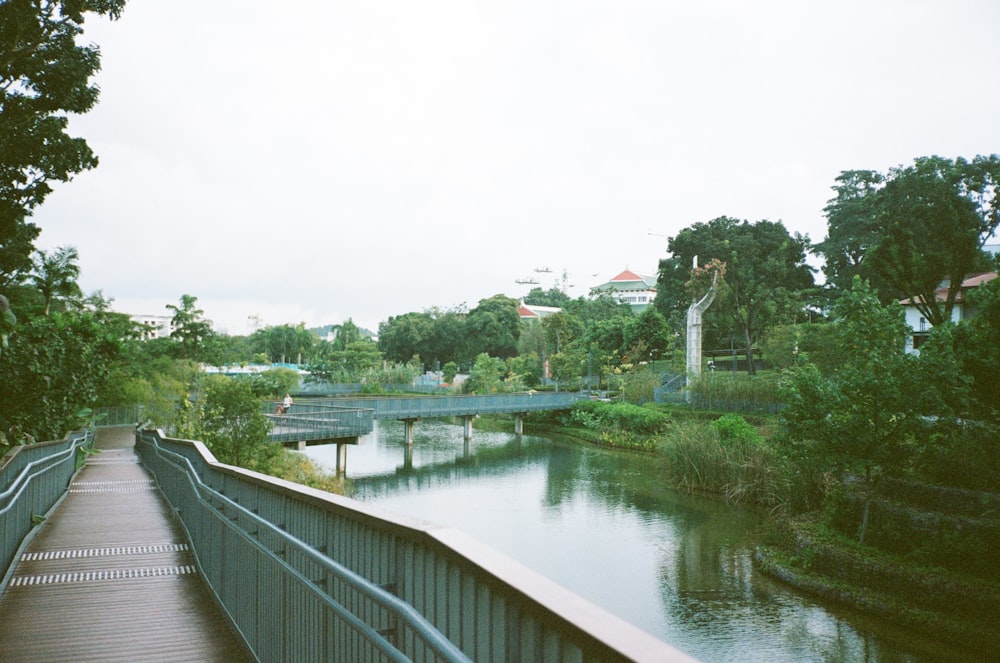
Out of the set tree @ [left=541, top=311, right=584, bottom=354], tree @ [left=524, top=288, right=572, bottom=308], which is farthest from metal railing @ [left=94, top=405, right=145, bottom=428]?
tree @ [left=524, top=288, right=572, bottom=308]

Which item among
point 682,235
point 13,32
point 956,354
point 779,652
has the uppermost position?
point 682,235

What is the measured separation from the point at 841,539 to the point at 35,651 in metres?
14.4

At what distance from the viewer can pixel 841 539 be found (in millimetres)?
15477

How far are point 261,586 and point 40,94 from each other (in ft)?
44.2

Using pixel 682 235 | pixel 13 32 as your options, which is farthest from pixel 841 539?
pixel 682 235

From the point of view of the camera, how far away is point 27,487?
8859 mm

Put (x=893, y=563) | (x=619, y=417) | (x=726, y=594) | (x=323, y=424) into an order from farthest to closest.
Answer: (x=619, y=417) → (x=323, y=424) → (x=726, y=594) → (x=893, y=563)

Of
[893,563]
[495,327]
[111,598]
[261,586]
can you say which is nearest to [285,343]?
[495,327]

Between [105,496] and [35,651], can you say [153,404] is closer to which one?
[105,496]

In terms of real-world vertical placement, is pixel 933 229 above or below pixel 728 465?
above

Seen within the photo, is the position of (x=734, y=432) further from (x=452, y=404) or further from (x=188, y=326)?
(x=188, y=326)

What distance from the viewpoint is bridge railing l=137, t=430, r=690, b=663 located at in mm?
1983

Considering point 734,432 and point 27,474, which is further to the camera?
point 734,432

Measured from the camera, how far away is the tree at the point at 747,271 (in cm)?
4544
